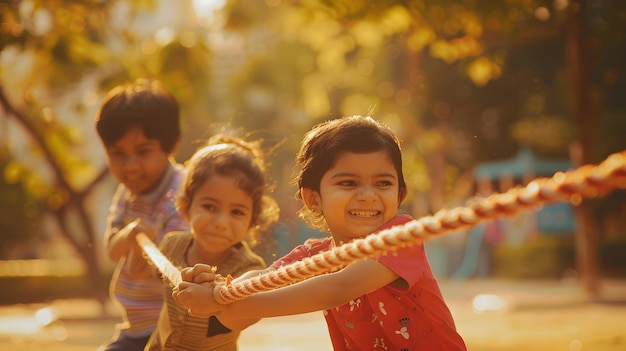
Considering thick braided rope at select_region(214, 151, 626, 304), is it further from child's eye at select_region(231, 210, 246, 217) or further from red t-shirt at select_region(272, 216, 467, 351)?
child's eye at select_region(231, 210, 246, 217)

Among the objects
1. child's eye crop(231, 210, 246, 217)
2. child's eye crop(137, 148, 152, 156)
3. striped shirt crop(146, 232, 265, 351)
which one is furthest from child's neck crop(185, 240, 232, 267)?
child's eye crop(137, 148, 152, 156)

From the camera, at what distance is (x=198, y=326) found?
3.27m

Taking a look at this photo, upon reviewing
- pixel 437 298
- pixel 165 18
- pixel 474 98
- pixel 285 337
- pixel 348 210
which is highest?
pixel 165 18

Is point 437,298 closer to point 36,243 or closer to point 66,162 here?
point 66,162

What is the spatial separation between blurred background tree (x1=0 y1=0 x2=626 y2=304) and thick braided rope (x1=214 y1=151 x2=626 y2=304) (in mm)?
4221

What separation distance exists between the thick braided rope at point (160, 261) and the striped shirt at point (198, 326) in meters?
0.14

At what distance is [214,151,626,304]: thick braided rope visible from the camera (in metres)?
1.64

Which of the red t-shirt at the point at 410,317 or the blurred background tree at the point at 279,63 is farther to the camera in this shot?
the blurred background tree at the point at 279,63

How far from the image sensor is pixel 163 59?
13.5 meters

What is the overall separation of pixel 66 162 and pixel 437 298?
42.4 ft

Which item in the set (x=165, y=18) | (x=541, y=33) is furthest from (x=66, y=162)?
(x=165, y=18)

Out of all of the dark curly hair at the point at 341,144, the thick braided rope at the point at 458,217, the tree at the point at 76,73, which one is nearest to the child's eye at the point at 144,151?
the dark curly hair at the point at 341,144

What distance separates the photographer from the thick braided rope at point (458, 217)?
1.64 m

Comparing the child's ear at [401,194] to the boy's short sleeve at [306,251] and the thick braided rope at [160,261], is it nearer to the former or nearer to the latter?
the boy's short sleeve at [306,251]
